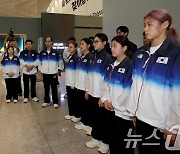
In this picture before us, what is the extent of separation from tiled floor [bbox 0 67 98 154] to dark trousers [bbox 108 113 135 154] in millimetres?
524

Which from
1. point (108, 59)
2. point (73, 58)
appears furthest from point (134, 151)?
point (73, 58)

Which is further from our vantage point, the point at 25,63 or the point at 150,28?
the point at 25,63

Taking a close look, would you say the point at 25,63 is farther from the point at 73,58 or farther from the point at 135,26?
the point at 135,26

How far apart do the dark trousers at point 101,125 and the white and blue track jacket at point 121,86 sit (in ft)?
1.63

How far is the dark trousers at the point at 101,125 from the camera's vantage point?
2.53 m

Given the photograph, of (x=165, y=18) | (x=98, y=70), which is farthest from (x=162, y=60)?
(x=98, y=70)

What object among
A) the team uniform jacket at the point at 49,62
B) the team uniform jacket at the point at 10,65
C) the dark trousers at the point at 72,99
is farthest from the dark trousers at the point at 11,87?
the dark trousers at the point at 72,99

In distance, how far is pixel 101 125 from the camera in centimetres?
257

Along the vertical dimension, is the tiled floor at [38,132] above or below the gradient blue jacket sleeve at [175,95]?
below

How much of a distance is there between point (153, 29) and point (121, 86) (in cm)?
70

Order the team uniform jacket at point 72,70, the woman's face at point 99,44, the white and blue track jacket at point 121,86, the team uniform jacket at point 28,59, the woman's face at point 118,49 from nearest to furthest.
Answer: the white and blue track jacket at point 121,86, the woman's face at point 118,49, the woman's face at point 99,44, the team uniform jacket at point 72,70, the team uniform jacket at point 28,59

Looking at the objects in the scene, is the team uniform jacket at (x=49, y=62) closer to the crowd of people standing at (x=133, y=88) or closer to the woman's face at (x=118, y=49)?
the crowd of people standing at (x=133, y=88)

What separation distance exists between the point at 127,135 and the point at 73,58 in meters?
2.02

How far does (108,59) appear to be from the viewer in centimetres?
251
